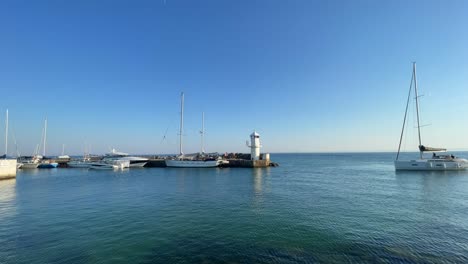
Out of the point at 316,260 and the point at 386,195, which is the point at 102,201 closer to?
the point at 316,260

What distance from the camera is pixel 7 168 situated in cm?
3541

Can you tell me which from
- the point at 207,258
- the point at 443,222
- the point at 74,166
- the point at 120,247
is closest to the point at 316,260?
the point at 207,258

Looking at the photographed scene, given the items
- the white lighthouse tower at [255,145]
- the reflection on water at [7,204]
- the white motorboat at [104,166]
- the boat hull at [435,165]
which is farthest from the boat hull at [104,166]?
the boat hull at [435,165]

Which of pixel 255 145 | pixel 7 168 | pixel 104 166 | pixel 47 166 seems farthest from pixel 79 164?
pixel 255 145

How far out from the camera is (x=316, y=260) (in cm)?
872

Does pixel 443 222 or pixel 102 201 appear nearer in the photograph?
pixel 443 222

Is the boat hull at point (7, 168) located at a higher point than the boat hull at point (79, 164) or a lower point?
higher

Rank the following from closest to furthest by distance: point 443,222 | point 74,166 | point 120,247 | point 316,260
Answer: point 316,260 < point 120,247 < point 443,222 < point 74,166

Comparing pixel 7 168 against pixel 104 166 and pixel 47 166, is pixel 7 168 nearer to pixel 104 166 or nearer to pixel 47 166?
pixel 104 166

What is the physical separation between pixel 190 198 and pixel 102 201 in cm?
811

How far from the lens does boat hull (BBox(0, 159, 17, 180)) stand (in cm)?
3466

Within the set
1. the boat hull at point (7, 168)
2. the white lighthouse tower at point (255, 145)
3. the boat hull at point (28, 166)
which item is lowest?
the boat hull at point (28, 166)

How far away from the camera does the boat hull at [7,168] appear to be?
1364 inches

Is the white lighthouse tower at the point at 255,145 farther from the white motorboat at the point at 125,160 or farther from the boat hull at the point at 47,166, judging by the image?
the boat hull at the point at 47,166
